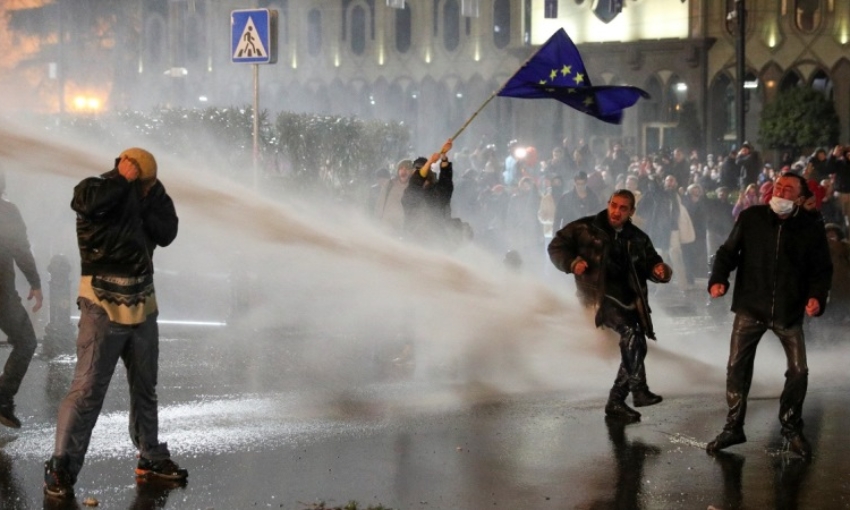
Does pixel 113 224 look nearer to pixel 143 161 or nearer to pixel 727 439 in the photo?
pixel 143 161

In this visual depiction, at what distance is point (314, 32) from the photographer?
4878cm

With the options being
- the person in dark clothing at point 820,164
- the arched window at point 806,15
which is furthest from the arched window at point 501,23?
the person in dark clothing at point 820,164

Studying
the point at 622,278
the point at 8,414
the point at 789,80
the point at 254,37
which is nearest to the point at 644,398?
the point at 622,278

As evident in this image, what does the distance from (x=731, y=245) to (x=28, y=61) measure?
134 ft

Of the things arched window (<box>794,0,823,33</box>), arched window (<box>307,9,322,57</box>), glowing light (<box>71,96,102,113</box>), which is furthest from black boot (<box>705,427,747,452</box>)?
arched window (<box>307,9,322,57</box>)

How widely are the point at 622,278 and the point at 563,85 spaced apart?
9.22 feet

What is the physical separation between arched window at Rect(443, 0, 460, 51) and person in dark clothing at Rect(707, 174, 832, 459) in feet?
123

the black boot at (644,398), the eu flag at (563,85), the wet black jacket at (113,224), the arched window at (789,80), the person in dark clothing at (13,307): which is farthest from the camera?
the arched window at (789,80)

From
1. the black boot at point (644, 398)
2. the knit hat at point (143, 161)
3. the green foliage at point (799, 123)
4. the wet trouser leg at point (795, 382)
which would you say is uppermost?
the green foliage at point (799, 123)

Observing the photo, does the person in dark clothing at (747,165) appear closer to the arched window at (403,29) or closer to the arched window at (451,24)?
the arched window at (451,24)

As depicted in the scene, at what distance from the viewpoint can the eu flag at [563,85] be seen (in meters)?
11.3

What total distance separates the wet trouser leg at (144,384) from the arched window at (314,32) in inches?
1655

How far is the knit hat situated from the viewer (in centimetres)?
693

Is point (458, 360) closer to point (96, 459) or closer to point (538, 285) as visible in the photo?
point (538, 285)
